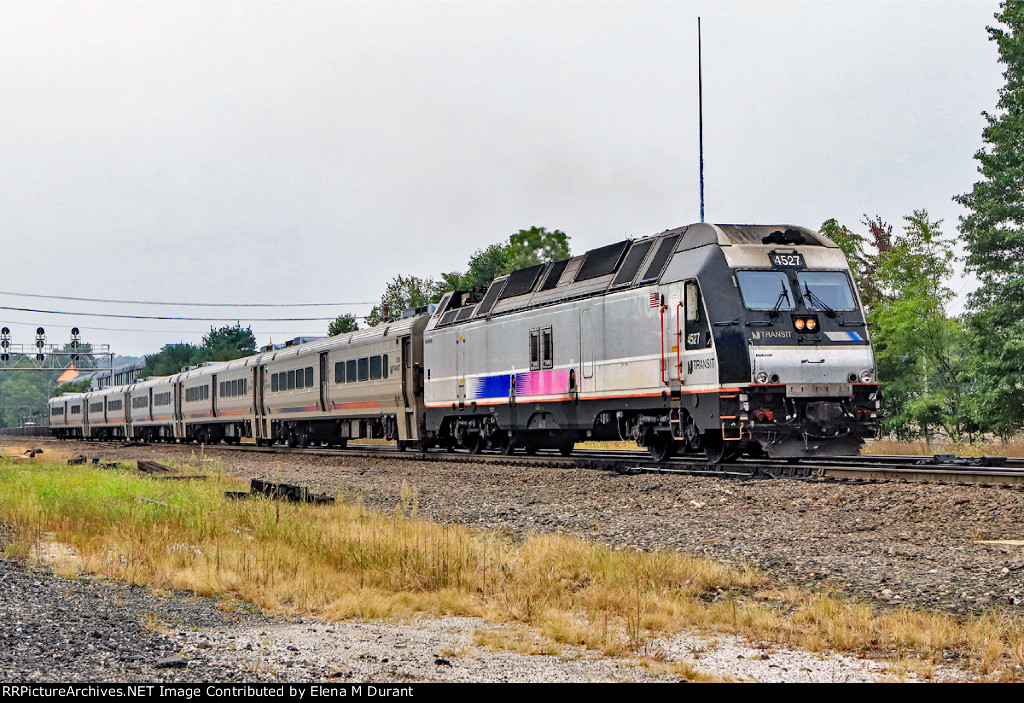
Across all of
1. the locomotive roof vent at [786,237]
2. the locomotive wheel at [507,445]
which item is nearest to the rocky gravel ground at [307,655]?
the locomotive roof vent at [786,237]

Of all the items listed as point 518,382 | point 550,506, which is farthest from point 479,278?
point 550,506

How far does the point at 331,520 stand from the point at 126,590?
449 cm

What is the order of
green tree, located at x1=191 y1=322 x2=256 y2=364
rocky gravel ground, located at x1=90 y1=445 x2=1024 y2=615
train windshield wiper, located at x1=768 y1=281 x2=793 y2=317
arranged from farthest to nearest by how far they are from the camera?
green tree, located at x1=191 y1=322 x2=256 y2=364
train windshield wiper, located at x1=768 y1=281 x2=793 y2=317
rocky gravel ground, located at x1=90 y1=445 x2=1024 y2=615

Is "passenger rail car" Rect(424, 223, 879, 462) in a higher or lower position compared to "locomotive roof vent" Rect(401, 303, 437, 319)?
lower

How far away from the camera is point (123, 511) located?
1319 centimetres

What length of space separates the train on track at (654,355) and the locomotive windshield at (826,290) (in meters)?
0.03

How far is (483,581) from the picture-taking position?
28.6ft

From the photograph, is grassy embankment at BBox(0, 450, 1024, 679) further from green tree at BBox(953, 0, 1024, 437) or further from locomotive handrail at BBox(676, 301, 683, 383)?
green tree at BBox(953, 0, 1024, 437)

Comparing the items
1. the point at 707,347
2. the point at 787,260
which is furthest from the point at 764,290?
the point at 707,347

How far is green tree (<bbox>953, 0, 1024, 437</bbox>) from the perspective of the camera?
3009 cm

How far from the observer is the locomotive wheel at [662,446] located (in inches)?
744

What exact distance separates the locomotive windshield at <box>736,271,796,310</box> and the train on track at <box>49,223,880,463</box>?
30 mm

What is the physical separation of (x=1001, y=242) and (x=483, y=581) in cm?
2856

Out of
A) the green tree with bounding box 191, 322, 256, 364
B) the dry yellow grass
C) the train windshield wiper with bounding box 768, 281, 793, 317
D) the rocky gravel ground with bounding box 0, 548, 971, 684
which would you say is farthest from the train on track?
the green tree with bounding box 191, 322, 256, 364
